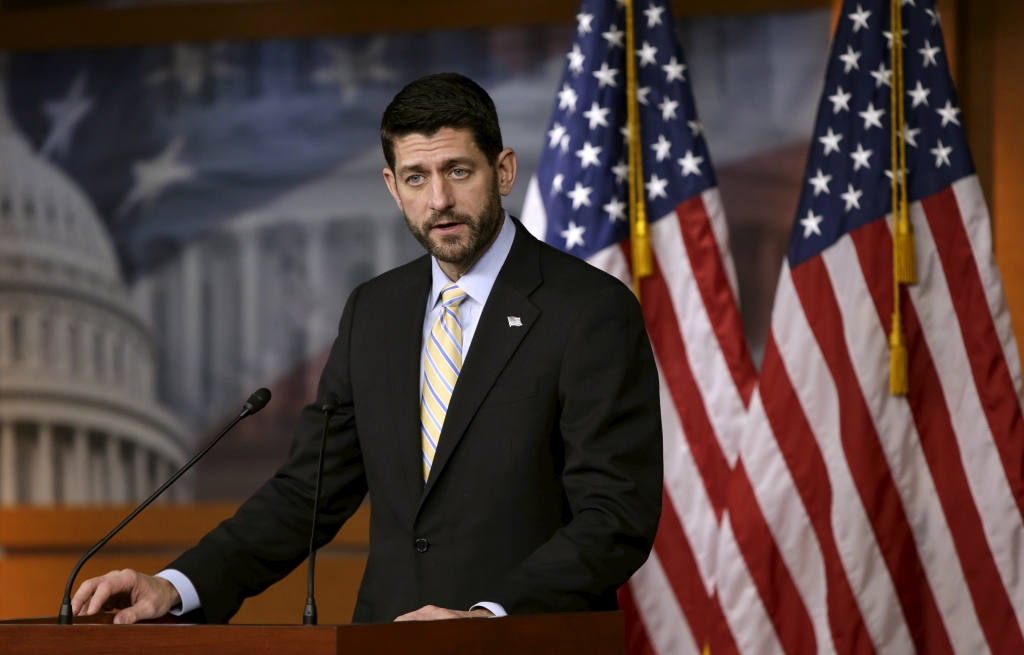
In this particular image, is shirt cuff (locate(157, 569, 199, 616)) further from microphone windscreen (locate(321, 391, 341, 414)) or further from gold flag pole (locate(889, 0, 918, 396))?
gold flag pole (locate(889, 0, 918, 396))

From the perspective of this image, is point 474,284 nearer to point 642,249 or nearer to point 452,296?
point 452,296

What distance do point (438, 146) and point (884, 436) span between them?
1.79 m

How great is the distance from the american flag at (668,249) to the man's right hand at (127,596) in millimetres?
1751

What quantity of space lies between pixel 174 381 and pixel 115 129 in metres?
0.95

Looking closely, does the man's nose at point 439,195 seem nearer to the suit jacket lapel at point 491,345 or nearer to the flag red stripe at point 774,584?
the suit jacket lapel at point 491,345

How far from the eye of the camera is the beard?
1.95 meters

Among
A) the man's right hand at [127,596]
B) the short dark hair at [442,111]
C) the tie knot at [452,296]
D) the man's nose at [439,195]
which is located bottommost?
the man's right hand at [127,596]

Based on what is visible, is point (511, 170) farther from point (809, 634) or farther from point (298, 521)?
point (809, 634)

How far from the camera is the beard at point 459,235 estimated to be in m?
1.95

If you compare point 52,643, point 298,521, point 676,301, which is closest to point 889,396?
point 676,301

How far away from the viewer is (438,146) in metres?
1.92

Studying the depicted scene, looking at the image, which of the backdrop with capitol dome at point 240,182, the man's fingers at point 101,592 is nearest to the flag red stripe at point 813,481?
the backdrop with capitol dome at point 240,182

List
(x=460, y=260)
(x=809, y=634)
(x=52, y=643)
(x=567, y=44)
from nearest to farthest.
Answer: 1. (x=52, y=643)
2. (x=460, y=260)
3. (x=809, y=634)
4. (x=567, y=44)

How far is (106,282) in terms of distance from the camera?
421 centimetres
